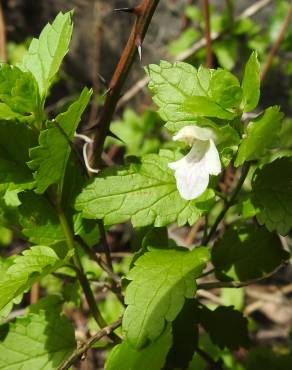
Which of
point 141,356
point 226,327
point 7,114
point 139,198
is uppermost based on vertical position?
point 7,114

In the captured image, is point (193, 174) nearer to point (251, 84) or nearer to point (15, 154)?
point (251, 84)

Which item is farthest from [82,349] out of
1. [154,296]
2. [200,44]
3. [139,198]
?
[200,44]

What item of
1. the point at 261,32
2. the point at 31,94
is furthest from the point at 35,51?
the point at 261,32

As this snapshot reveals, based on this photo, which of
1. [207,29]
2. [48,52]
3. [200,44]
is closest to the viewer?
[48,52]

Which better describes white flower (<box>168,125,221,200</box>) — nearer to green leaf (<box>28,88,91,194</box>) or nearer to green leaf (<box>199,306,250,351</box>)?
green leaf (<box>28,88,91,194</box>)

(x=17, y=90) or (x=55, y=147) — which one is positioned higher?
(x=17, y=90)
